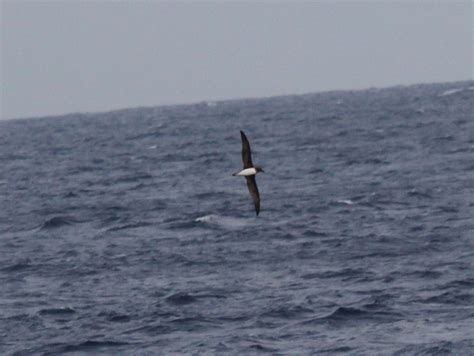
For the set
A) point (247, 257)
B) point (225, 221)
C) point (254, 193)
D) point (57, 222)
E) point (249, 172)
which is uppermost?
point (249, 172)

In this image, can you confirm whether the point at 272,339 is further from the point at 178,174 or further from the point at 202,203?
the point at 178,174

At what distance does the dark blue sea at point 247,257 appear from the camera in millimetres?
25734

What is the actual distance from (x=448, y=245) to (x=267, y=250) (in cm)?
551

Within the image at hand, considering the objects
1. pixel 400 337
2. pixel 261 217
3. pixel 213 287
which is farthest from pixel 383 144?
pixel 400 337

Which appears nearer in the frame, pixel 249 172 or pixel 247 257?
pixel 249 172

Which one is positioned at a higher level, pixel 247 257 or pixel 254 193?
pixel 254 193

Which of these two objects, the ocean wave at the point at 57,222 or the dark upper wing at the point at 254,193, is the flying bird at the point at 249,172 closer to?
the dark upper wing at the point at 254,193

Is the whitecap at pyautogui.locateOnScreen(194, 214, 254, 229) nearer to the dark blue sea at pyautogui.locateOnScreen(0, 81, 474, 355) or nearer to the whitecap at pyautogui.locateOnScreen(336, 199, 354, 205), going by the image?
the dark blue sea at pyautogui.locateOnScreen(0, 81, 474, 355)

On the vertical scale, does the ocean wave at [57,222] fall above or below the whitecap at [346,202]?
above

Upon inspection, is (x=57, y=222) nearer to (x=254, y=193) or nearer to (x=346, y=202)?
(x=346, y=202)

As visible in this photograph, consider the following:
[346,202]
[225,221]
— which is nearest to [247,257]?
[225,221]

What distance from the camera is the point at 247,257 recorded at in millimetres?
34438

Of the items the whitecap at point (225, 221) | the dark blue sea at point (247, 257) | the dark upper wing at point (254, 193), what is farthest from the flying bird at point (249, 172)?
the whitecap at point (225, 221)

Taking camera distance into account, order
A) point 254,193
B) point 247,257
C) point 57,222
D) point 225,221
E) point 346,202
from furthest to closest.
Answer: point 346,202 < point 57,222 < point 225,221 < point 247,257 < point 254,193
